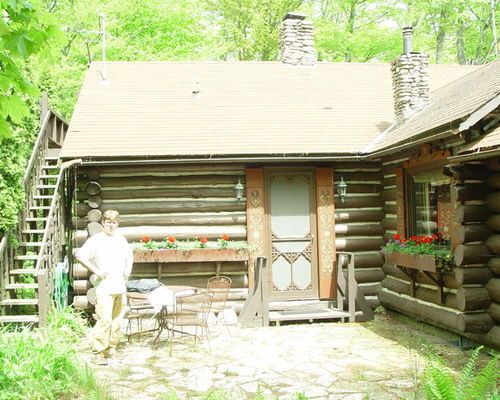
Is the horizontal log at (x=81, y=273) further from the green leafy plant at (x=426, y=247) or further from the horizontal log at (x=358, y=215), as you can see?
the green leafy plant at (x=426, y=247)

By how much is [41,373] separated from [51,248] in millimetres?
3999

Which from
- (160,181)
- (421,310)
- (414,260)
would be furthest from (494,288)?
(160,181)

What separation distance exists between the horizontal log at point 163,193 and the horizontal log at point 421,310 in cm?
332

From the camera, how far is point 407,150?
934 centimetres

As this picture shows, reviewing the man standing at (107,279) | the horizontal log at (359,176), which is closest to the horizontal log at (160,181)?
the horizontal log at (359,176)

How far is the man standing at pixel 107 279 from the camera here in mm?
6957

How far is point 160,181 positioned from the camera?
10031mm

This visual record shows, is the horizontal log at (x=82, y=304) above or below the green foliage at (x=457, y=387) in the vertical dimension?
below

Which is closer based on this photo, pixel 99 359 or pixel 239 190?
pixel 99 359

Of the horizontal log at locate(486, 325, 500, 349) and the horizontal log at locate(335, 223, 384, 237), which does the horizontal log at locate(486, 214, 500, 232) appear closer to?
the horizontal log at locate(486, 325, 500, 349)

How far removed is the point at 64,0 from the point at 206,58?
5.36 m

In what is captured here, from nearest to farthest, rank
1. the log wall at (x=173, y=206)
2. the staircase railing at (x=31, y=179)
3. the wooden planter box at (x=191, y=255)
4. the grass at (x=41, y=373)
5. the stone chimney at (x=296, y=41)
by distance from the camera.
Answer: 1. the grass at (x=41, y=373)
2. the staircase railing at (x=31, y=179)
3. the wooden planter box at (x=191, y=255)
4. the log wall at (x=173, y=206)
5. the stone chimney at (x=296, y=41)

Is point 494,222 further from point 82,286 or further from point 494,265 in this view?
point 82,286

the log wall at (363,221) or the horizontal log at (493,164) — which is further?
the log wall at (363,221)
